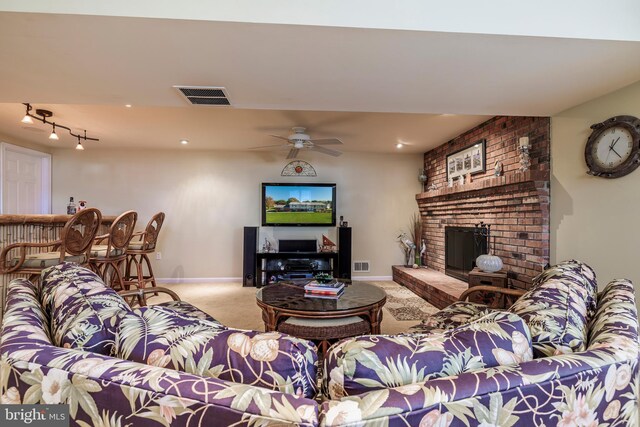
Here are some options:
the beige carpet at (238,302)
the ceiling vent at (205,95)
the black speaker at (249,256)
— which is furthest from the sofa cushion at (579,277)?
the black speaker at (249,256)

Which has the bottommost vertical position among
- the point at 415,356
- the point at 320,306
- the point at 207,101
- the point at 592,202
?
the point at 320,306

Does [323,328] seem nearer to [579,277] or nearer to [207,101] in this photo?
[579,277]

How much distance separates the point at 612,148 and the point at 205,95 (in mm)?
3019

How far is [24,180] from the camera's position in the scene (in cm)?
469

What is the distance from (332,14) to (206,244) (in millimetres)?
4531

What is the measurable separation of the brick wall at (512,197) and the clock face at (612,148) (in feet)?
1.44

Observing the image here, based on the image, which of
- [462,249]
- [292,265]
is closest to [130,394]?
[462,249]

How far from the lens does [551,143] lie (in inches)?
109

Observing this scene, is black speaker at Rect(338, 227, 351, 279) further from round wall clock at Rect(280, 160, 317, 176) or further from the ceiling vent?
the ceiling vent

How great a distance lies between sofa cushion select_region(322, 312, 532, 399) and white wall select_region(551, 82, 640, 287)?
6.68 ft

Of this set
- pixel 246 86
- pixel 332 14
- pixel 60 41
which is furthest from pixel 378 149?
pixel 60 41

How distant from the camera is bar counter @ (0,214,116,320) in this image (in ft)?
8.90

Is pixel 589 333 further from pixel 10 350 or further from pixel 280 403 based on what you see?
pixel 10 350

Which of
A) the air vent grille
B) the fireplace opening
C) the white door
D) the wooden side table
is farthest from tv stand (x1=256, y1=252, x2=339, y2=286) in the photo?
the white door
